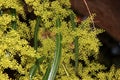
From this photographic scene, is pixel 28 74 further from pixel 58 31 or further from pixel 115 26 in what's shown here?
pixel 115 26

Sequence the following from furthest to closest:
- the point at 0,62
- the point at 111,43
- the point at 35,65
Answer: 1. the point at 111,43
2. the point at 35,65
3. the point at 0,62

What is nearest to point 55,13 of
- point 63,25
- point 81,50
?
point 63,25

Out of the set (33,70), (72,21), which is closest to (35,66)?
(33,70)

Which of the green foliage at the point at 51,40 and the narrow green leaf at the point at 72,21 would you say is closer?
the green foliage at the point at 51,40

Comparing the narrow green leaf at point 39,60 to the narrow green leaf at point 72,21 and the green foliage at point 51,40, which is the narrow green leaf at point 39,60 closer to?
the green foliage at point 51,40

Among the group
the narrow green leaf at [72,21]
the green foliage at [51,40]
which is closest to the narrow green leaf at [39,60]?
the green foliage at [51,40]

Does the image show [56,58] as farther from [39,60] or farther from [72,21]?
[72,21]

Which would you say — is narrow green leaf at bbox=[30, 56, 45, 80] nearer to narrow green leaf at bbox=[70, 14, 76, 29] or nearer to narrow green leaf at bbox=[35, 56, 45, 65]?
narrow green leaf at bbox=[35, 56, 45, 65]

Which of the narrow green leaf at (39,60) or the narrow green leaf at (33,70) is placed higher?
the narrow green leaf at (39,60)

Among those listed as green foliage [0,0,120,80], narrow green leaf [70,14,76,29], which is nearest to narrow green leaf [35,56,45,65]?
green foliage [0,0,120,80]
